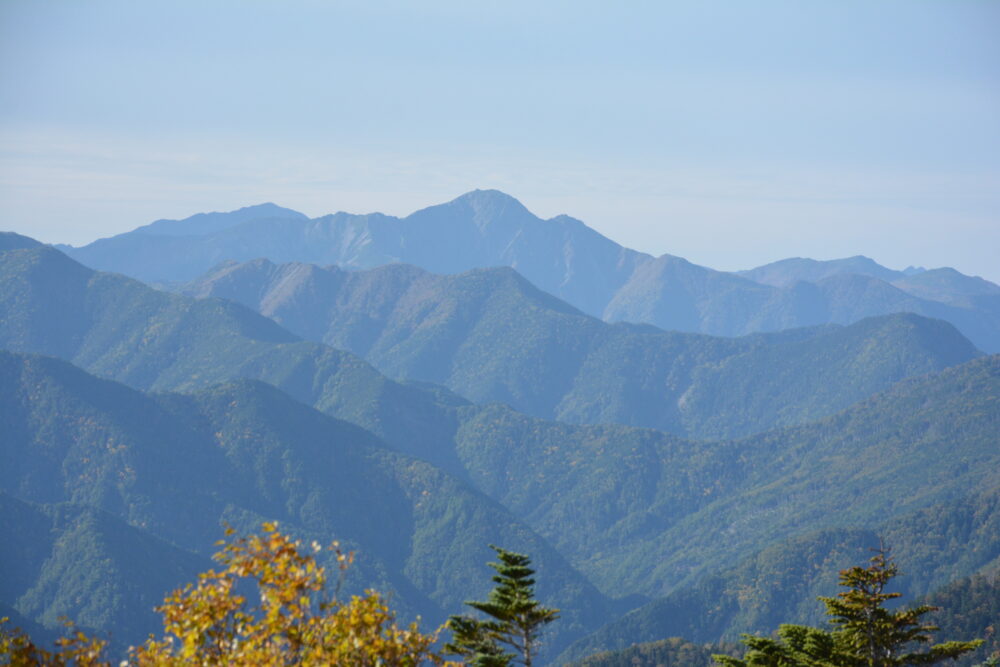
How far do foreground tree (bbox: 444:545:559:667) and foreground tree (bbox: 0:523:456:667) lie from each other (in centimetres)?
1823

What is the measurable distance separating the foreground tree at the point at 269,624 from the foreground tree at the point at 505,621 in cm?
1823

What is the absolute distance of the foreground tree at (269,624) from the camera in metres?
37.2

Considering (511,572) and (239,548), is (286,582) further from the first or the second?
(511,572)

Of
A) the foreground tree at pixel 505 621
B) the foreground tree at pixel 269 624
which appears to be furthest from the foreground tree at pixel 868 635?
the foreground tree at pixel 269 624

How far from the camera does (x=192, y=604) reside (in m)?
38.1

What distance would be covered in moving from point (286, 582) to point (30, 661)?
1061 cm

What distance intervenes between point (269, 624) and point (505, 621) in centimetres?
2562

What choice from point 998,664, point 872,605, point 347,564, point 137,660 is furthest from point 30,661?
point 998,664

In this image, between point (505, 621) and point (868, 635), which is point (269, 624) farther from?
point (868, 635)

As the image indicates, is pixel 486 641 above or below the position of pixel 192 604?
above

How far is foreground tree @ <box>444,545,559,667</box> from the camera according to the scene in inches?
2276

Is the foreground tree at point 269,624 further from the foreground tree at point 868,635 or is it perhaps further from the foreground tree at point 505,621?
the foreground tree at point 868,635

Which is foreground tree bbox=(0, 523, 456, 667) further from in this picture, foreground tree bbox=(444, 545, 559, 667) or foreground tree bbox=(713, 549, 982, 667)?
foreground tree bbox=(713, 549, 982, 667)

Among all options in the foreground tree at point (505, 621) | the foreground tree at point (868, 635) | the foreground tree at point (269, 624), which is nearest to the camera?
the foreground tree at point (269, 624)
